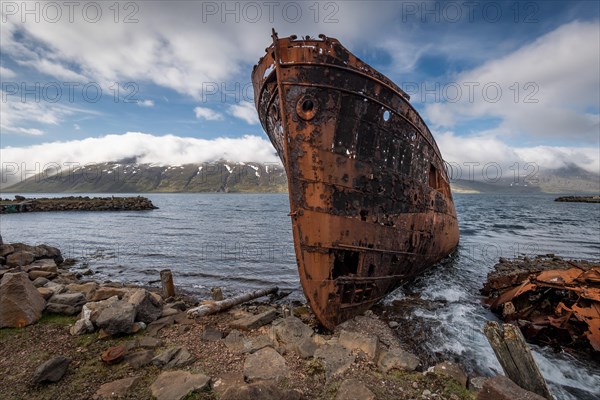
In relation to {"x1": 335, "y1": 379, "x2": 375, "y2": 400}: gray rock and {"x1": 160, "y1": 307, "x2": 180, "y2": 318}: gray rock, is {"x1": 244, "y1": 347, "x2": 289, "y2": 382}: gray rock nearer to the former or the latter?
{"x1": 335, "y1": 379, "x2": 375, "y2": 400}: gray rock

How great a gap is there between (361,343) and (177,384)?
11.0 feet

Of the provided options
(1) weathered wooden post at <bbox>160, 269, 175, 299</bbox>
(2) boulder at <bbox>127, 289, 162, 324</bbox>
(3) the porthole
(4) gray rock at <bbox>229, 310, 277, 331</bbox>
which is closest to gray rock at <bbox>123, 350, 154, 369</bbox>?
(2) boulder at <bbox>127, 289, 162, 324</bbox>

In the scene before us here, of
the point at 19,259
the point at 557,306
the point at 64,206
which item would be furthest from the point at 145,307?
the point at 64,206

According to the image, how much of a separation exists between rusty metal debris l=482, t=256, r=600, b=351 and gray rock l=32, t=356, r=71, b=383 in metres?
9.60

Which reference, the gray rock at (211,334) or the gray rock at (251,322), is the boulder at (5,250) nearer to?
the gray rock at (211,334)

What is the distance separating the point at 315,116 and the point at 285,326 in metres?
4.66

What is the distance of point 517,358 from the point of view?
13.4 ft

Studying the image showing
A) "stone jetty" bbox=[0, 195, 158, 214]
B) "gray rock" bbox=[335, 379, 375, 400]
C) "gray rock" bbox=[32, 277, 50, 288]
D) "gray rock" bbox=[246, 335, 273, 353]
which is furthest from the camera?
"stone jetty" bbox=[0, 195, 158, 214]

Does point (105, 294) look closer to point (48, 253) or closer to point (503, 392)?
point (503, 392)

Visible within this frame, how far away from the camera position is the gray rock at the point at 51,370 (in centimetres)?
433

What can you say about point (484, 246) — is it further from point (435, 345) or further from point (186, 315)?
point (186, 315)

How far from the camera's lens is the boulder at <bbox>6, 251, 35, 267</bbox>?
39.7ft

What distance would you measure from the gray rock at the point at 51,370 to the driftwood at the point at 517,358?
637cm

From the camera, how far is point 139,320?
6508 mm
